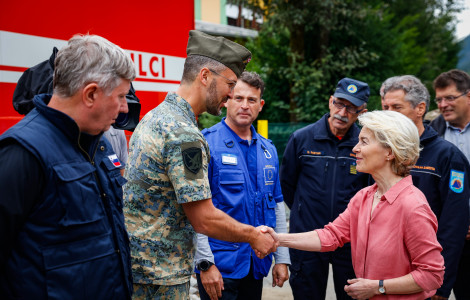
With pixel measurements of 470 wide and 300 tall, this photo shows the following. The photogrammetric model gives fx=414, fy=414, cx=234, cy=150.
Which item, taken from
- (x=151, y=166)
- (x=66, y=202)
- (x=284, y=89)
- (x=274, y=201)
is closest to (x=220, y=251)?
(x=274, y=201)

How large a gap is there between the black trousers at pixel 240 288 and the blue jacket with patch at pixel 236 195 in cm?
5

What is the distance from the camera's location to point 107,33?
3225 millimetres

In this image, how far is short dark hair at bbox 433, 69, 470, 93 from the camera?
12.7ft

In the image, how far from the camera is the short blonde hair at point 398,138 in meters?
2.26

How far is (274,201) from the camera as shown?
3.04m

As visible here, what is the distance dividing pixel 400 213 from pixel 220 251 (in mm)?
1188

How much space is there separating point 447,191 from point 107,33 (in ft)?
9.25

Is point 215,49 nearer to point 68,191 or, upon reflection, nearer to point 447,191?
point 68,191

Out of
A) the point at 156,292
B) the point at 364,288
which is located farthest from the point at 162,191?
the point at 364,288

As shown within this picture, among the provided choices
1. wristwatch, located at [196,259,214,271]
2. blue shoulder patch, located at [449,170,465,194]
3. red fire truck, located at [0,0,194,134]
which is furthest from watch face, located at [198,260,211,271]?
blue shoulder patch, located at [449,170,465,194]

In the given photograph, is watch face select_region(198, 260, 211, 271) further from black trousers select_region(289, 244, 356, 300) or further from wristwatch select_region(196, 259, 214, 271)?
black trousers select_region(289, 244, 356, 300)

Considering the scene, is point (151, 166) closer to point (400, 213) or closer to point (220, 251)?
point (220, 251)

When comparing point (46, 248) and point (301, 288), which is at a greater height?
point (46, 248)

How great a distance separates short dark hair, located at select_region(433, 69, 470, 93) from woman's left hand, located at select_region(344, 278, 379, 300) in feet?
8.29
